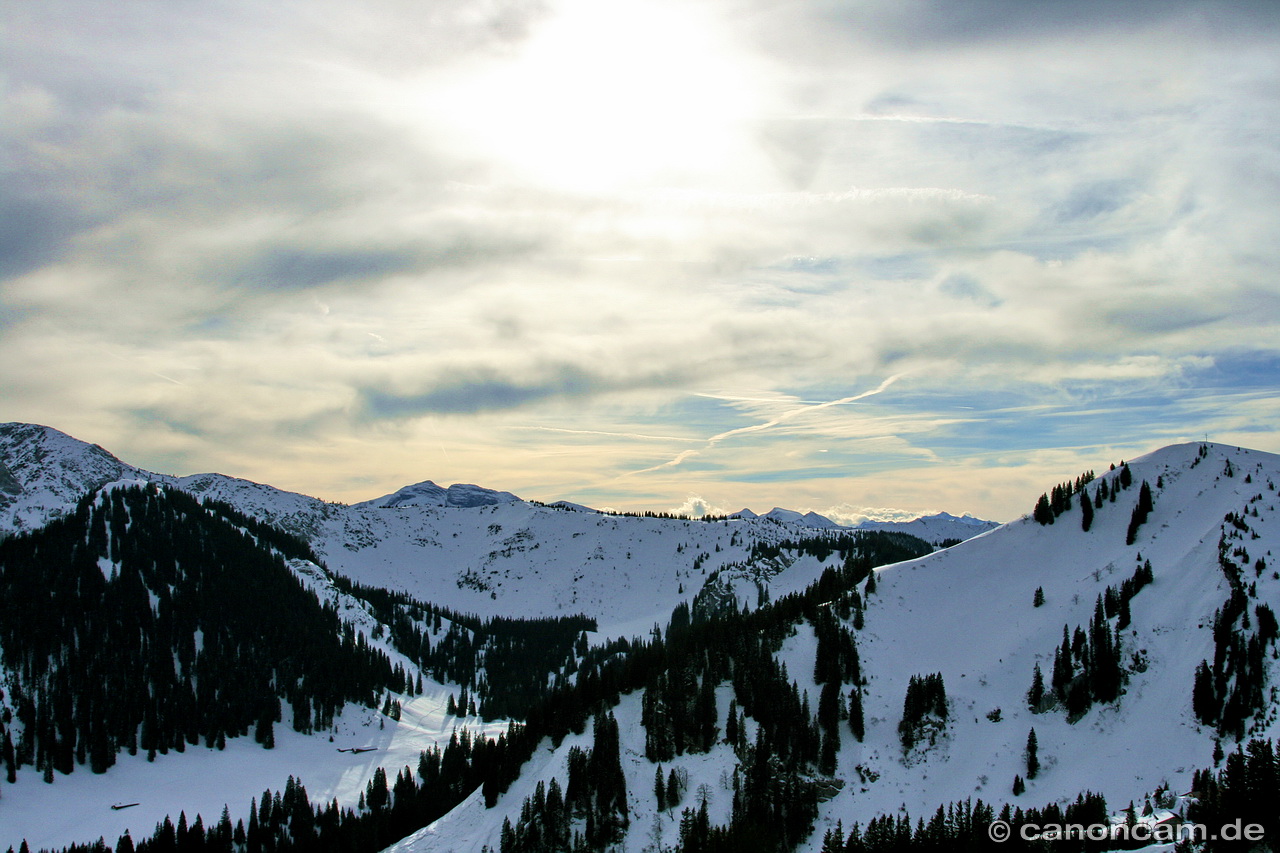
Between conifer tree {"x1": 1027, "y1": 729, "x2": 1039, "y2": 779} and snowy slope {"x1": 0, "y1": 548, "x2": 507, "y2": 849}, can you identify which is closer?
conifer tree {"x1": 1027, "y1": 729, "x2": 1039, "y2": 779}

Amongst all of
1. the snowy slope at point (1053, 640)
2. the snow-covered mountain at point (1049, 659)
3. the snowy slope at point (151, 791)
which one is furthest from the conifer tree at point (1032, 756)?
the snowy slope at point (151, 791)

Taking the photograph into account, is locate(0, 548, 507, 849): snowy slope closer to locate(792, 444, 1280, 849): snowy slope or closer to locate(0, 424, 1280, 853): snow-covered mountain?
locate(0, 424, 1280, 853): snow-covered mountain

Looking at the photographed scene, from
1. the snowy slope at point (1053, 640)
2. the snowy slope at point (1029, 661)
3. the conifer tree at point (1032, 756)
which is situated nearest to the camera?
the snowy slope at point (1053, 640)

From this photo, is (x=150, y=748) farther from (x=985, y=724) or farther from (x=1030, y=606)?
(x=1030, y=606)

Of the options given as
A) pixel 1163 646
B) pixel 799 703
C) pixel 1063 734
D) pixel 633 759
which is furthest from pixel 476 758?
pixel 1163 646

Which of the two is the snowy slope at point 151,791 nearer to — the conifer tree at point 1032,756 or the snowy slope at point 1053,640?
the snowy slope at point 1053,640

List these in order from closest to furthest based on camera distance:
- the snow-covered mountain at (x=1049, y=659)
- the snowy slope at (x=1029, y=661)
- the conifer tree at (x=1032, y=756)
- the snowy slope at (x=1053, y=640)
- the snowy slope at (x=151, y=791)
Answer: the snow-covered mountain at (x=1049, y=659) < the snowy slope at (x=1053, y=640) < the snowy slope at (x=1029, y=661) < the conifer tree at (x=1032, y=756) < the snowy slope at (x=151, y=791)

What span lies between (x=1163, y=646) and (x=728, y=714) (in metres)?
63.8

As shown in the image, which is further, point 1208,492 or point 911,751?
point 1208,492

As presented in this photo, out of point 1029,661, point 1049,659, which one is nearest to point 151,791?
point 1029,661

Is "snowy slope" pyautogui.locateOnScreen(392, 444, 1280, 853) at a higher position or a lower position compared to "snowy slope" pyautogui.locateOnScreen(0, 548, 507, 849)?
higher

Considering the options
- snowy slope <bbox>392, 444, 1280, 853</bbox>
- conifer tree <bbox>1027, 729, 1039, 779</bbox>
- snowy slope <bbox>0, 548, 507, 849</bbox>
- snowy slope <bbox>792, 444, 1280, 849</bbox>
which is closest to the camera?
snowy slope <bbox>792, 444, 1280, 849</bbox>

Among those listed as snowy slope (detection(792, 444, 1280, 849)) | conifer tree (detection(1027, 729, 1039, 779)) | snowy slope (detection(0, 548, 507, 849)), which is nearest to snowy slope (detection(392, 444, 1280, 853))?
snowy slope (detection(792, 444, 1280, 849))

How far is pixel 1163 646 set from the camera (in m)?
102
